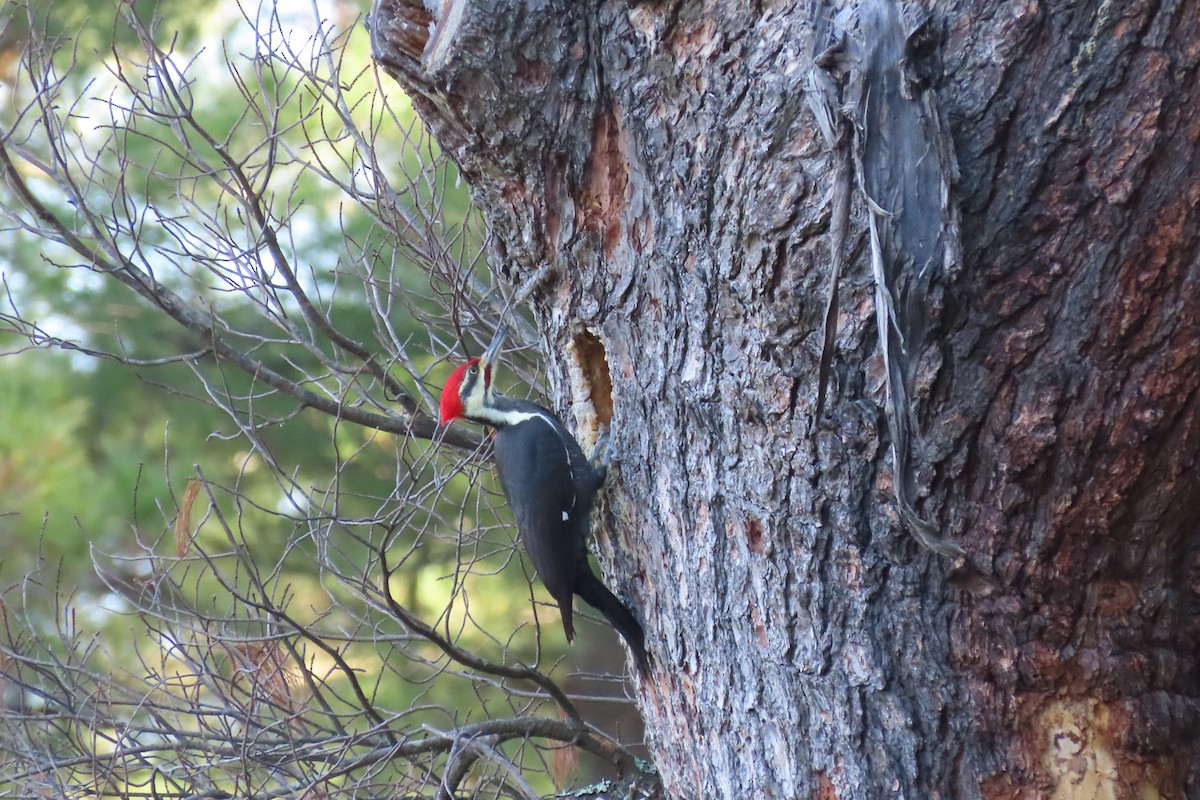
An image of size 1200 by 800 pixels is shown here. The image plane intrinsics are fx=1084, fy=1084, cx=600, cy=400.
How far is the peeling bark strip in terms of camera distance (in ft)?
6.11

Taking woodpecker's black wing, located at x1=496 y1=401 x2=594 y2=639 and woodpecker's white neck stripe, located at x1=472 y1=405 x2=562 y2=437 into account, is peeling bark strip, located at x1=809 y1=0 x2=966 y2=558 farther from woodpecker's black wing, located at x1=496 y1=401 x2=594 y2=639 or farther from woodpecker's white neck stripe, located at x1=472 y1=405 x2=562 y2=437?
woodpecker's white neck stripe, located at x1=472 y1=405 x2=562 y2=437

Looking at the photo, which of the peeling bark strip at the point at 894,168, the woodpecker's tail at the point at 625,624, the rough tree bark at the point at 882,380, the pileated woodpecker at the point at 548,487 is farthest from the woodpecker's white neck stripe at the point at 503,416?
the peeling bark strip at the point at 894,168

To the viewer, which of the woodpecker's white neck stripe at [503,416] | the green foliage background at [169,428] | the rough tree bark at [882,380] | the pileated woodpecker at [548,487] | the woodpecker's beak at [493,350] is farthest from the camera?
the green foliage background at [169,428]

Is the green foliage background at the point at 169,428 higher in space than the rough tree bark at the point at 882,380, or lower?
higher

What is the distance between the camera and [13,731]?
3527mm

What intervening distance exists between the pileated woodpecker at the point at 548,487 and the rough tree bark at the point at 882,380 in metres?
0.80

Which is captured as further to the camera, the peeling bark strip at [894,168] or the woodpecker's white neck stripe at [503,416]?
the woodpecker's white neck stripe at [503,416]

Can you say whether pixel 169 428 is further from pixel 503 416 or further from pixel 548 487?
pixel 548 487

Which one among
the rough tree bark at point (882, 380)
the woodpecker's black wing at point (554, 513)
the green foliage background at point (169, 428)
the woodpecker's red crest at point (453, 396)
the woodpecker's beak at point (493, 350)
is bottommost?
the rough tree bark at point (882, 380)

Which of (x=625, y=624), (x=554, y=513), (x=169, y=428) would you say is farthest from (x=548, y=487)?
(x=169, y=428)

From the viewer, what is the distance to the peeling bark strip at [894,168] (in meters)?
1.86

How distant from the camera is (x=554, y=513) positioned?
3.58 metres

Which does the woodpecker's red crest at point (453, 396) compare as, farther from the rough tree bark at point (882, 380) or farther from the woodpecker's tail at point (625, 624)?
the rough tree bark at point (882, 380)

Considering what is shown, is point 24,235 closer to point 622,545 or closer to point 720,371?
point 622,545
